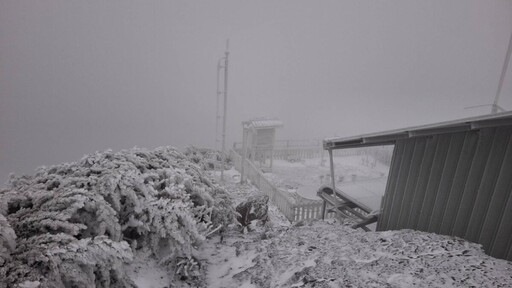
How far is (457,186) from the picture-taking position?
4.88 meters

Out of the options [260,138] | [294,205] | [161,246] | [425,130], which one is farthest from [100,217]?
[260,138]

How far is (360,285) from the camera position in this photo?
139 inches

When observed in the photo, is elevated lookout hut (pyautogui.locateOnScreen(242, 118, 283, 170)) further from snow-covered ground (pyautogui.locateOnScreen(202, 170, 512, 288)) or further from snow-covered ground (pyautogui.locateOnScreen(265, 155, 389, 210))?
snow-covered ground (pyautogui.locateOnScreen(202, 170, 512, 288))

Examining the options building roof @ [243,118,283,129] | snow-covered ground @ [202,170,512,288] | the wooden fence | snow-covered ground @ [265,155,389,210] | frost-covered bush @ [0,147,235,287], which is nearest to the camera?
frost-covered bush @ [0,147,235,287]

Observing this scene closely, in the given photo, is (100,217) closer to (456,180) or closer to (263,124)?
(456,180)

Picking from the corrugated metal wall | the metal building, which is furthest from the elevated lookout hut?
the corrugated metal wall

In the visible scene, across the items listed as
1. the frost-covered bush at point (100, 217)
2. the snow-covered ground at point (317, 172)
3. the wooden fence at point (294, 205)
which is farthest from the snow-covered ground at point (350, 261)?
the snow-covered ground at point (317, 172)

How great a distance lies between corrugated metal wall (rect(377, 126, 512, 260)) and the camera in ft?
14.1

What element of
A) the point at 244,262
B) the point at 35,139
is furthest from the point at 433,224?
the point at 35,139

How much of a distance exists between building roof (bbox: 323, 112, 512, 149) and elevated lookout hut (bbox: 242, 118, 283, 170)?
38.2 feet

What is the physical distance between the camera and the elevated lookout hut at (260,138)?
18.6m

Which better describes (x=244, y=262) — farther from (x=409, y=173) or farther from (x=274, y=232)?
(x=409, y=173)

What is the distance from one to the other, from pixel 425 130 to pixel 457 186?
113cm

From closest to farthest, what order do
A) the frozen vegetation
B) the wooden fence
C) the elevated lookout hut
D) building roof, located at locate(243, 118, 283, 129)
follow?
the frozen vegetation → the wooden fence → building roof, located at locate(243, 118, 283, 129) → the elevated lookout hut
